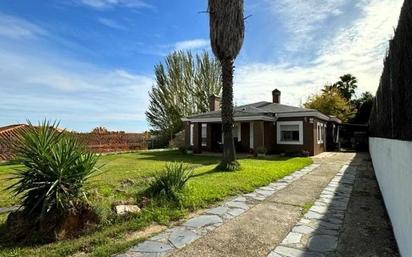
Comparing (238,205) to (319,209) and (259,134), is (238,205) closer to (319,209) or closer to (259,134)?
(319,209)

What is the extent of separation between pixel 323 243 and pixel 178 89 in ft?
107

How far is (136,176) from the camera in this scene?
11.4 metres

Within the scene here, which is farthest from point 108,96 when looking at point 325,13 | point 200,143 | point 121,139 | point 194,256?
point 194,256

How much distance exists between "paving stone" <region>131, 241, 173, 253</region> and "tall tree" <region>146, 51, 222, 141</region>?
3110 cm

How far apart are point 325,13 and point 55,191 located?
12.8 m

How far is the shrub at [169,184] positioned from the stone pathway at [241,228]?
41.8 inches

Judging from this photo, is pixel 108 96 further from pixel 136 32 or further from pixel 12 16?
pixel 12 16

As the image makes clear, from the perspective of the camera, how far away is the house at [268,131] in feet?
68.6

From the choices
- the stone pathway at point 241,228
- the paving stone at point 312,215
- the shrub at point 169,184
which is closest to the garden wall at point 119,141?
the shrub at point 169,184

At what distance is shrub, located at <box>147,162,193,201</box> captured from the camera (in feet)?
23.0

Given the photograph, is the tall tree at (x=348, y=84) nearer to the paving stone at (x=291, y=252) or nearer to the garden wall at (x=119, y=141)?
the garden wall at (x=119, y=141)

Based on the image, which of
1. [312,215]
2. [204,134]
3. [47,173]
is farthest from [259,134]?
[47,173]

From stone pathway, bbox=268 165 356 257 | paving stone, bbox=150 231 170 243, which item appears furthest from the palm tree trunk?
paving stone, bbox=150 231 170 243

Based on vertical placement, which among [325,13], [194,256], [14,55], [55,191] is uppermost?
[325,13]
